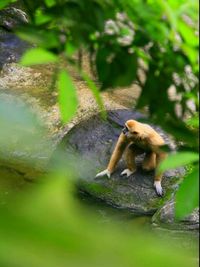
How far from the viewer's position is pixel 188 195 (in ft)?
2.41

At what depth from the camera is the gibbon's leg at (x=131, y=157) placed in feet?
25.8

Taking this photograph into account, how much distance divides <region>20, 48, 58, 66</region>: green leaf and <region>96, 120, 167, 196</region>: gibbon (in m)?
6.68

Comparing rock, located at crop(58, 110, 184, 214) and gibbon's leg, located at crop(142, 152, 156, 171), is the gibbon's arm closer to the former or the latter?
rock, located at crop(58, 110, 184, 214)

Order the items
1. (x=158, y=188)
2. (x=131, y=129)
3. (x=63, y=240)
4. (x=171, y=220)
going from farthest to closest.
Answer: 1. (x=131, y=129)
2. (x=158, y=188)
3. (x=171, y=220)
4. (x=63, y=240)

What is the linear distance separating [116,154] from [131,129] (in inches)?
19.1

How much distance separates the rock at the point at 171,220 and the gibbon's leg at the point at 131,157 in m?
1.01

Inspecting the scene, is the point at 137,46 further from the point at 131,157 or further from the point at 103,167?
the point at 131,157

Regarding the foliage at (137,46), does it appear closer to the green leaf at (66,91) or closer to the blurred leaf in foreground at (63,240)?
the green leaf at (66,91)

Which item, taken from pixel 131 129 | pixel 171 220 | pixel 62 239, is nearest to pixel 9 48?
pixel 131 129

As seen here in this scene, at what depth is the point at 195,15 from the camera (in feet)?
2.40

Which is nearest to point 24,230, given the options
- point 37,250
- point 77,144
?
point 37,250

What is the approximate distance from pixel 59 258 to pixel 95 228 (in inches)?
1.9

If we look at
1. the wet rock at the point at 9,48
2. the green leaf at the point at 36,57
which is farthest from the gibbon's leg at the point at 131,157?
the green leaf at the point at 36,57

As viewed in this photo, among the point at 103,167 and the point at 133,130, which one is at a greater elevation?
the point at 133,130
